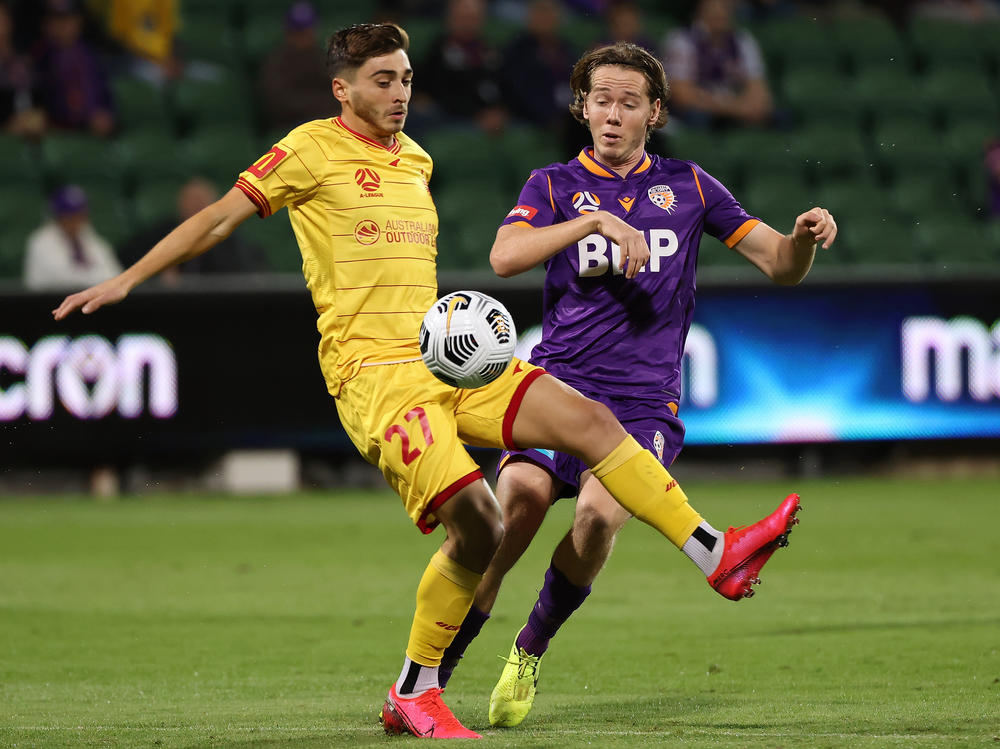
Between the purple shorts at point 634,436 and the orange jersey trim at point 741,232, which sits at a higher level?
the orange jersey trim at point 741,232

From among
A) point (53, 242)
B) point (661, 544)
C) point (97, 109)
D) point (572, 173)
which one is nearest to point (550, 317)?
point (572, 173)

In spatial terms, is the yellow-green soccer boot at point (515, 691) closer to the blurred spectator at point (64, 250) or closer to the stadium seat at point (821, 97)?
the blurred spectator at point (64, 250)

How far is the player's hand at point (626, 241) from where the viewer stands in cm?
459

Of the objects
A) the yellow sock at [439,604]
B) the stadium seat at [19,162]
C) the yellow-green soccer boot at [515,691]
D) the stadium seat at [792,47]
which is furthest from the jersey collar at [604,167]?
the stadium seat at [792,47]

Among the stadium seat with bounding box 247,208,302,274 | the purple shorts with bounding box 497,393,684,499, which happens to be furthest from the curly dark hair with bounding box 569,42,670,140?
the stadium seat with bounding box 247,208,302,274

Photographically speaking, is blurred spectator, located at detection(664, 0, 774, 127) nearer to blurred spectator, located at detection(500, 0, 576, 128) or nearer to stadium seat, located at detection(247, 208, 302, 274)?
blurred spectator, located at detection(500, 0, 576, 128)

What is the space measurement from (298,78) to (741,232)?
381 inches

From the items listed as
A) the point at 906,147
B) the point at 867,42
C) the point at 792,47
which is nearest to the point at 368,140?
the point at 906,147

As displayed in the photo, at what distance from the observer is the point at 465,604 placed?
489cm

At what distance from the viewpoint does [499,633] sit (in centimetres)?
719

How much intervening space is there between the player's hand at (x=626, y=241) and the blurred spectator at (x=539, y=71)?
9.98 metres

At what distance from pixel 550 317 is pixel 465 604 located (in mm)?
1143

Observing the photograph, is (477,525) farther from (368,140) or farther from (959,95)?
(959,95)

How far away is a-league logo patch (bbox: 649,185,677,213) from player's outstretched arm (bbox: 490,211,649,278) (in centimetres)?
51
